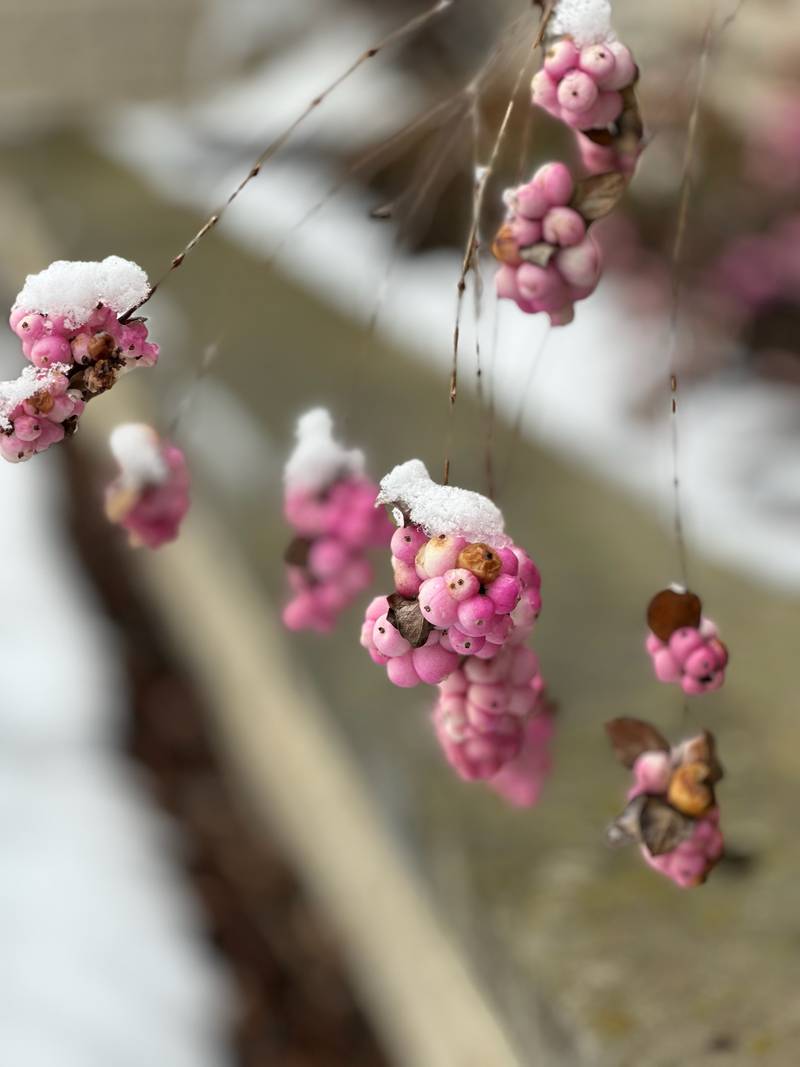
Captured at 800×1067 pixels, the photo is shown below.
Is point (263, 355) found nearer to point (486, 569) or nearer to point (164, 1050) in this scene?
point (164, 1050)

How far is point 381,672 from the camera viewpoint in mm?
1179

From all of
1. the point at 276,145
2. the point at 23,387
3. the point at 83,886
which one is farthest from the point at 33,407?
the point at 83,886

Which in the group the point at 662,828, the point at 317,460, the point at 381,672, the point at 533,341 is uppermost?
the point at 533,341

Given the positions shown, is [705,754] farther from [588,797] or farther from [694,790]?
[588,797]

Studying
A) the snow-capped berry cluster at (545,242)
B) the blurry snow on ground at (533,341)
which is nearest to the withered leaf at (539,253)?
the snow-capped berry cluster at (545,242)

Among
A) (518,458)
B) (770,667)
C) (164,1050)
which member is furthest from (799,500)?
(164,1050)

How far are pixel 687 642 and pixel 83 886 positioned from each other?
46.9 inches

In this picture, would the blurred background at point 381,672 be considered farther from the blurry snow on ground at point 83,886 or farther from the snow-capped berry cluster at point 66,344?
the snow-capped berry cluster at point 66,344

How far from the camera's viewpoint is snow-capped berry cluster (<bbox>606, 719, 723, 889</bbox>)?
A: 47cm

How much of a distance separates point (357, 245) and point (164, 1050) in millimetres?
1705

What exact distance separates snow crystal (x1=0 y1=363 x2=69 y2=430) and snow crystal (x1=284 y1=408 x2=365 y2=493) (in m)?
0.17

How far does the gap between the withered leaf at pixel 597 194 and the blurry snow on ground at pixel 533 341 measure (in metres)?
0.54

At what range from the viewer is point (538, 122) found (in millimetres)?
2451

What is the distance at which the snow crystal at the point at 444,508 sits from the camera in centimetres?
39
